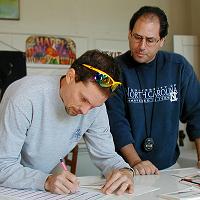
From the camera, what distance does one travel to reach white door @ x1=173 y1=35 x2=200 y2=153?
4.32m

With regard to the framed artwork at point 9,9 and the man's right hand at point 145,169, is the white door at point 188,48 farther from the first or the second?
the man's right hand at point 145,169

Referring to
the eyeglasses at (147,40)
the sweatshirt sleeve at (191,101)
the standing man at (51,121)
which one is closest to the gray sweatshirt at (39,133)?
the standing man at (51,121)

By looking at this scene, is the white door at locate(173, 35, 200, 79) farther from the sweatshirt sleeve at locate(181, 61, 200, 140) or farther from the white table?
the white table

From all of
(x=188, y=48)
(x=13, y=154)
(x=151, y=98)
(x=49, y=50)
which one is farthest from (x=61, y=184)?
(x=188, y=48)

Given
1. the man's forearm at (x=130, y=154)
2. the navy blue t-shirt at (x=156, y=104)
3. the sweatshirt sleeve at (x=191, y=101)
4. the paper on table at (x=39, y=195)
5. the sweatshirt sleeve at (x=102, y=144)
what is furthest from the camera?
the sweatshirt sleeve at (x=191, y=101)

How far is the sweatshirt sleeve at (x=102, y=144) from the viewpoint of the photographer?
5.18 ft

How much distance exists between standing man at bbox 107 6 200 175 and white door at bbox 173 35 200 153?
2.37m

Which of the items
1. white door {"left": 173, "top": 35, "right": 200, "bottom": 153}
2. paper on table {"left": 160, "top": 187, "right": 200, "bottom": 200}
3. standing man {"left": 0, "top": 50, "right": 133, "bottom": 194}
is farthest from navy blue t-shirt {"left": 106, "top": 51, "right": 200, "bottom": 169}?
white door {"left": 173, "top": 35, "right": 200, "bottom": 153}

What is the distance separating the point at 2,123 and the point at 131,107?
781 millimetres

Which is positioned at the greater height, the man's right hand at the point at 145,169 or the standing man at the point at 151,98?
the standing man at the point at 151,98

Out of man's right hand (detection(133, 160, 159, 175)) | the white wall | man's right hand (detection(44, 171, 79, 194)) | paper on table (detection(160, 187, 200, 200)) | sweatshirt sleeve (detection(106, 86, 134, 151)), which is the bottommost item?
man's right hand (detection(133, 160, 159, 175))

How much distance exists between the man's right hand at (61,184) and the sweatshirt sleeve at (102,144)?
33 centimetres

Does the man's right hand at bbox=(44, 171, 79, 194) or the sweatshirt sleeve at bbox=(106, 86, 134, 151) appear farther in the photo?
the sweatshirt sleeve at bbox=(106, 86, 134, 151)

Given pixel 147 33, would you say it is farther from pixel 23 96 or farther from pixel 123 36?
pixel 123 36
